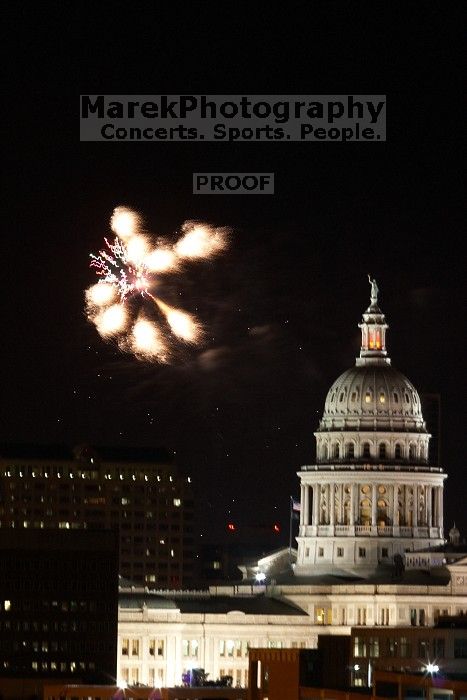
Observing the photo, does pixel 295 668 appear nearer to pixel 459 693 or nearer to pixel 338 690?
pixel 338 690

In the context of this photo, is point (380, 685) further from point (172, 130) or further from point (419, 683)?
point (172, 130)

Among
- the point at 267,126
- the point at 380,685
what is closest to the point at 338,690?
the point at 380,685

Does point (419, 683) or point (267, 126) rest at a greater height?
point (267, 126)

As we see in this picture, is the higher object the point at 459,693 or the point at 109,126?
the point at 109,126

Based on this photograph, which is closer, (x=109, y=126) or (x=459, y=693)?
(x=459, y=693)

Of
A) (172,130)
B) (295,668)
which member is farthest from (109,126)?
(295,668)

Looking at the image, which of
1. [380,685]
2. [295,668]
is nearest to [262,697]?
[295,668]

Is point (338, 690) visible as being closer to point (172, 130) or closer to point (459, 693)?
point (459, 693)

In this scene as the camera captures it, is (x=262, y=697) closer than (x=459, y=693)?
No
